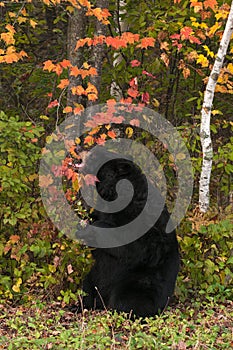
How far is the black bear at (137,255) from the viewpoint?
17.6 feet

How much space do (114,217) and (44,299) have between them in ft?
4.44

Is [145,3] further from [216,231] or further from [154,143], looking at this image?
[216,231]

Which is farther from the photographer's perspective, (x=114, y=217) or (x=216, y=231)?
(x=216, y=231)

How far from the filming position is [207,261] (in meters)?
6.27

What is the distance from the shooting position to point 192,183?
7734 millimetres

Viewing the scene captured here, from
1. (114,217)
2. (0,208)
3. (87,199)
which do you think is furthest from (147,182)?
(0,208)

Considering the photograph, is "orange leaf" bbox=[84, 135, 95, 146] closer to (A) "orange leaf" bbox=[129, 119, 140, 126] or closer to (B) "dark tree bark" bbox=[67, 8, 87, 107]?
(B) "dark tree bark" bbox=[67, 8, 87, 107]

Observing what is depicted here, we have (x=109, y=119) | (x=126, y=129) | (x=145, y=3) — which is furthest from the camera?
(x=145, y=3)

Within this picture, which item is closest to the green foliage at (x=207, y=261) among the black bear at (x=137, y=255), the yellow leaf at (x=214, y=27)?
the black bear at (x=137, y=255)

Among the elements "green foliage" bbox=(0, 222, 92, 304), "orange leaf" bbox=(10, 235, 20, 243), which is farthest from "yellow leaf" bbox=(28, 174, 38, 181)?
"orange leaf" bbox=(10, 235, 20, 243)

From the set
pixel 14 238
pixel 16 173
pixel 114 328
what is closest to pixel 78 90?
pixel 16 173

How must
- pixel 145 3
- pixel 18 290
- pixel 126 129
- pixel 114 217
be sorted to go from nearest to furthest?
pixel 114 217 → pixel 18 290 → pixel 126 129 → pixel 145 3

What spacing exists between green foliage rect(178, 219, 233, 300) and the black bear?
756 millimetres

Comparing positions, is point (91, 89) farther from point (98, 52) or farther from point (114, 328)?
point (114, 328)
